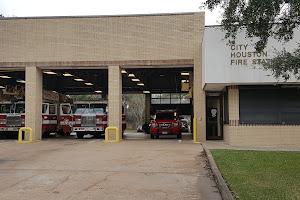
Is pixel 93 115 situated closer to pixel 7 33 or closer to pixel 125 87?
pixel 7 33

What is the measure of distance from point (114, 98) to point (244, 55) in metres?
8.16

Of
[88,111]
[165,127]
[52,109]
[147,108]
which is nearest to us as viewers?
[165,127]

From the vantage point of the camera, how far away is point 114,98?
2192 cm

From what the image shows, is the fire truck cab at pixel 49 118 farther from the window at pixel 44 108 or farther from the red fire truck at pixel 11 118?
the red fire truck at pixel 11 118

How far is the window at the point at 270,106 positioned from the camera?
18.2 meters

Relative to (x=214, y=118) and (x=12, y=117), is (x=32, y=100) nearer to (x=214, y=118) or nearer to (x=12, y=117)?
(x=12, y=117)

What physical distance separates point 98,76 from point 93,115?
7.77 m

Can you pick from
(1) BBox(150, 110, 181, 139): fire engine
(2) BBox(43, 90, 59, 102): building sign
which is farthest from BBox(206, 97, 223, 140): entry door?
(2) BBox(43, 90, 59, 102): building sign


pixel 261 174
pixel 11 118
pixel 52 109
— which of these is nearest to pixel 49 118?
pixel 52 109

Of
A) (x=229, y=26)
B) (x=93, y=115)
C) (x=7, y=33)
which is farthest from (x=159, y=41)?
(x=229, y=26)

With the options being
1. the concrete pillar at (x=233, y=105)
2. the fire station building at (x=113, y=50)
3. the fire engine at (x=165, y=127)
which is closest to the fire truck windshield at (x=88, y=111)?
the fire station building at (x=113, y=50)

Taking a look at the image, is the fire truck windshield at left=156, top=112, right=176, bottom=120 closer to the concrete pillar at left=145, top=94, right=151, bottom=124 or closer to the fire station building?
the fire station building

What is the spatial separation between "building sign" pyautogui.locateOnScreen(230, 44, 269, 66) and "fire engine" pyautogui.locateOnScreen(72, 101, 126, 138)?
33.3 feet

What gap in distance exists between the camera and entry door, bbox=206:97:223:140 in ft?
73.3
